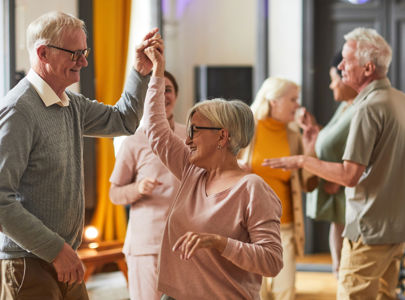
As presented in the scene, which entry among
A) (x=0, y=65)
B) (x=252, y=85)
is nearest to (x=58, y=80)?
(x=0, y=65)

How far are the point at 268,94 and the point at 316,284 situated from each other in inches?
70.0

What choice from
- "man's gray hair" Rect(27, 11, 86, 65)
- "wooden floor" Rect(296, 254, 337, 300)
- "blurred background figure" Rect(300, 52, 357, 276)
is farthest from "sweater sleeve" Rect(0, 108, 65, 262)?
"wooden floor" Rect(296, 254, 337, 300)

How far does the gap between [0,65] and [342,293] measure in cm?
255

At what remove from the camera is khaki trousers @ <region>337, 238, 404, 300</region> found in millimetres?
2879

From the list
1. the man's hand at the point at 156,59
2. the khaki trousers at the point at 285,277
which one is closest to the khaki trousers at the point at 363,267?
the khaki trousers at the point at 285,277

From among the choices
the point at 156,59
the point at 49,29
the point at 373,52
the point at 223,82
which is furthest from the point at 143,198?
the point at 223,82

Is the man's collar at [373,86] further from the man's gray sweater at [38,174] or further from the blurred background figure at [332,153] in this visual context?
the man's gray sweater at [38,174]

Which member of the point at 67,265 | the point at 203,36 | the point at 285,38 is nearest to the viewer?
the point at 67,265

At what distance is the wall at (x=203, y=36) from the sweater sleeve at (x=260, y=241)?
14.6 feet

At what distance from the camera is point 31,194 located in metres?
1.89

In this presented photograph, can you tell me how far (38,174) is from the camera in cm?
189

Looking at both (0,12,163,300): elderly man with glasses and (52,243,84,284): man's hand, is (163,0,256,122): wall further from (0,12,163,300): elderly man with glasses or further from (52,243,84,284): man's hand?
(52,243,84,284): man's hand

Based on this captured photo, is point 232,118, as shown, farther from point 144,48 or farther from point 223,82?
point 223,82

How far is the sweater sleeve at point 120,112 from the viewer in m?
2.22
